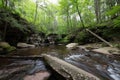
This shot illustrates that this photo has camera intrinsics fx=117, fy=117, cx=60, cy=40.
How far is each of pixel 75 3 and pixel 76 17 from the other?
16144mm

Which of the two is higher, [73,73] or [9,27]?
[9,27]

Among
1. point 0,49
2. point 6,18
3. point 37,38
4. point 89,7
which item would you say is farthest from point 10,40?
point 89,7

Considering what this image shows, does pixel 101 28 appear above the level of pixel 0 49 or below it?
above

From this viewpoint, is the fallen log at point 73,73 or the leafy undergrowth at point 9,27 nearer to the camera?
the fallen log at point 73,73

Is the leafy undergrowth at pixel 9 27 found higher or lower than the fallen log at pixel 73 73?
higher

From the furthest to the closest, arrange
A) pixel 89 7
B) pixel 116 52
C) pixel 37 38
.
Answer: pixel 89 7, pixel 37 38, pixel 116 52

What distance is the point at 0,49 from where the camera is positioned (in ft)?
32.6

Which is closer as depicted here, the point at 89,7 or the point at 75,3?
the point at 75,3

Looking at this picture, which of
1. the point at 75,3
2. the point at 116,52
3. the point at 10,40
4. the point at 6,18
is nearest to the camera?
the point at 116,52

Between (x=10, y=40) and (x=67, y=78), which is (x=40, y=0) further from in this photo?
(x=67, y=78)

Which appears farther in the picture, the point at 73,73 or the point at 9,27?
the point at 9,27

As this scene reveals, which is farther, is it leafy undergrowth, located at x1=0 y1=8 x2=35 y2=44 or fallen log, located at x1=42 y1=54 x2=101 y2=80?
leafy undergrowth, located at x1=0 y1=8 x2=35 y2=44

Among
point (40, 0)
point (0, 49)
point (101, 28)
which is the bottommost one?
point (0, 49)

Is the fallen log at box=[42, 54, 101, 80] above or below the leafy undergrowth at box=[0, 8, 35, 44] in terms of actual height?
below
